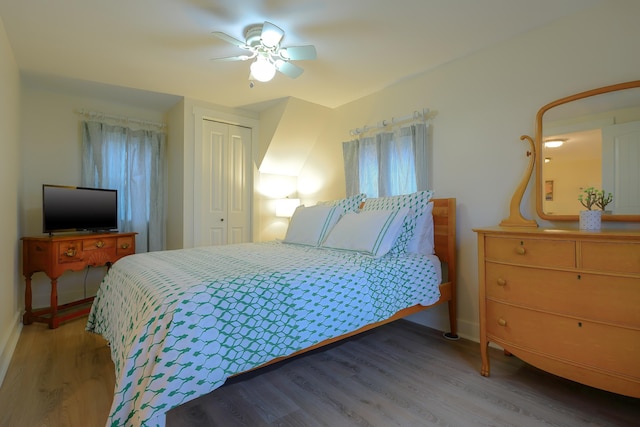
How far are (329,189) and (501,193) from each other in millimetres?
2021

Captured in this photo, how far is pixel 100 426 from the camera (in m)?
1.40

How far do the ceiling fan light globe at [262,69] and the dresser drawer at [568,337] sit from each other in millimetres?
2174

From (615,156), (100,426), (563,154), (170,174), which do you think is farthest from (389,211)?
(170,174)

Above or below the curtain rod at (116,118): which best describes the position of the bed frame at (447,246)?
below

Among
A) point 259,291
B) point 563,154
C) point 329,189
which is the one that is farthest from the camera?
point 329,189

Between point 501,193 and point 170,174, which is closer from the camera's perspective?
point 501,193

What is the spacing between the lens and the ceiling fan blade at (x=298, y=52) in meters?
2.08

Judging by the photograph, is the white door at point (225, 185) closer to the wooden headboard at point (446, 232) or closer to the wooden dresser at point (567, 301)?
the wooden headboard at point (446, 232)

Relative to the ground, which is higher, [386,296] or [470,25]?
[470,25]

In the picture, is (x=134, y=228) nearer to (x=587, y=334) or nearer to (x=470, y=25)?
(x=470, y=25)

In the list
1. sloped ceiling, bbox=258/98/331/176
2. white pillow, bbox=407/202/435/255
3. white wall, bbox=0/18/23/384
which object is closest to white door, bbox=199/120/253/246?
sloped ceiling, bbox=258/98/331/176

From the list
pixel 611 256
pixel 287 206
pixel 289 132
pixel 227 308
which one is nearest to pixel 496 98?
pixel 611 256

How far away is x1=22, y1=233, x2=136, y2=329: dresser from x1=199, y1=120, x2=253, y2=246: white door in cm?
94

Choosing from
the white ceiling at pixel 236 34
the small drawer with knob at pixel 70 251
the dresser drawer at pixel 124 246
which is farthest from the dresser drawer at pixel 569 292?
the small drawer with knob at pixel 70 251
